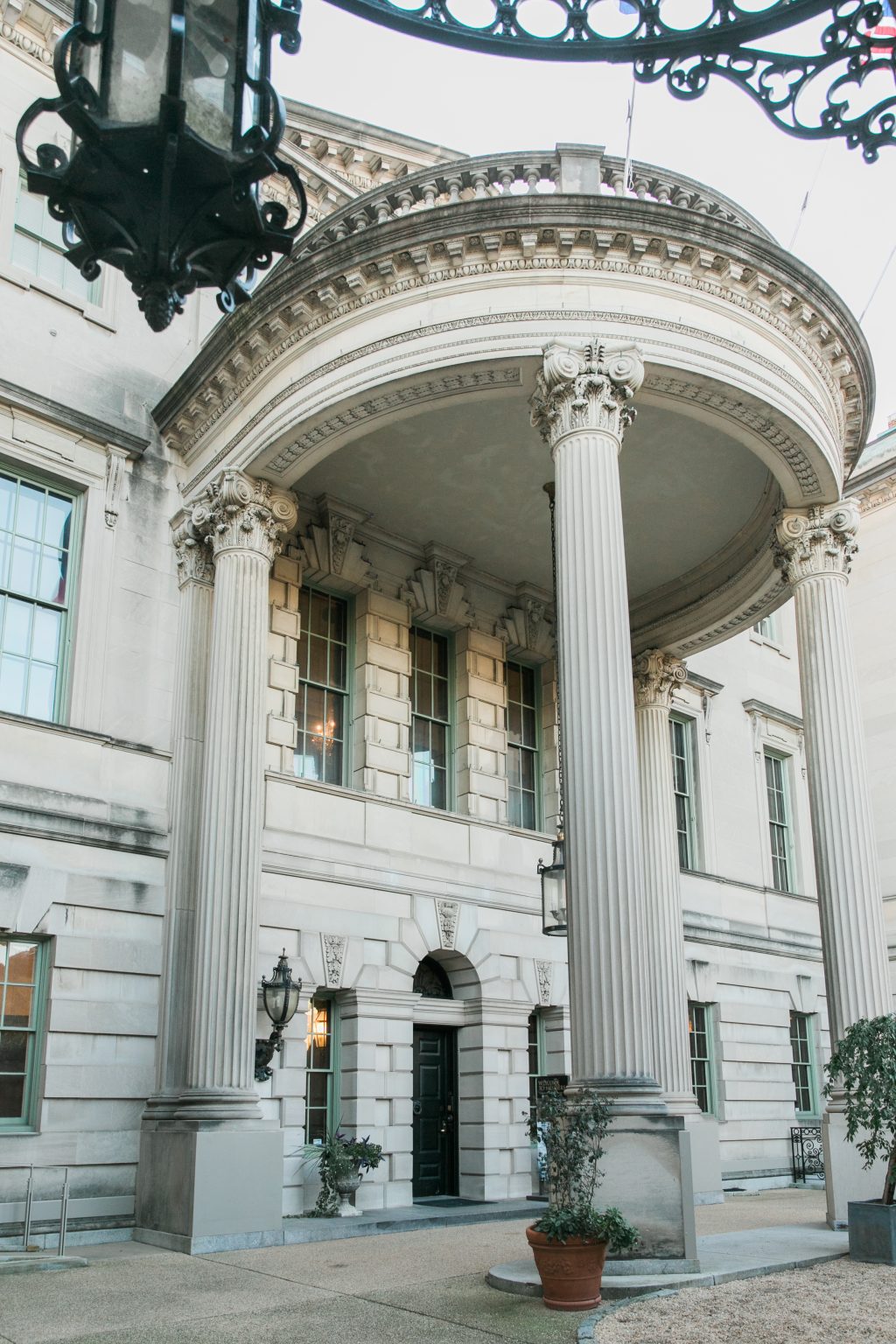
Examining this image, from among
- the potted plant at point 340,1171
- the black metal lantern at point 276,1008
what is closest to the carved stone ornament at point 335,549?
the black metal lantern at point 276,1008

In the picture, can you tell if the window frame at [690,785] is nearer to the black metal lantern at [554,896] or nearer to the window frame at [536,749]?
the window frame at [536,749]

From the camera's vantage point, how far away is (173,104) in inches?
105

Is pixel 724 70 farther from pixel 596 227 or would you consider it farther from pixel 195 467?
pixel 195 467

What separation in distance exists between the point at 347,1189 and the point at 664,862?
24.5ft

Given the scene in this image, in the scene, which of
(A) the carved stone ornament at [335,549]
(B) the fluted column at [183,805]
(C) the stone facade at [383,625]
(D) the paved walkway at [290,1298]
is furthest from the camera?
(A) the carved stone ornament at [335,549]

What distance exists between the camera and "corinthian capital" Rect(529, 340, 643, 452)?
1339 cm

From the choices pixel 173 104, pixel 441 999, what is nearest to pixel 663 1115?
pixel 441 999

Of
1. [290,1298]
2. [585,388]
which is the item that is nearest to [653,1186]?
[290,1298]

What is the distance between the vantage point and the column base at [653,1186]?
33.4 feet

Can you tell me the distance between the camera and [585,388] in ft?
44.1

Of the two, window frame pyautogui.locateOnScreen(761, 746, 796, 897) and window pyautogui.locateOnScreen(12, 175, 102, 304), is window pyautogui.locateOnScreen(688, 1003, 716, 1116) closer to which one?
window frame pyautogui.locateOnScreen(761, 746, 796, 897)

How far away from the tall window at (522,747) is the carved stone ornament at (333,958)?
4207 millimetres

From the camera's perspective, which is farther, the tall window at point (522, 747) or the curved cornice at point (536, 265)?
the tall window at point (522, 747)

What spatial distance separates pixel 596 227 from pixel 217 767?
7782mm
